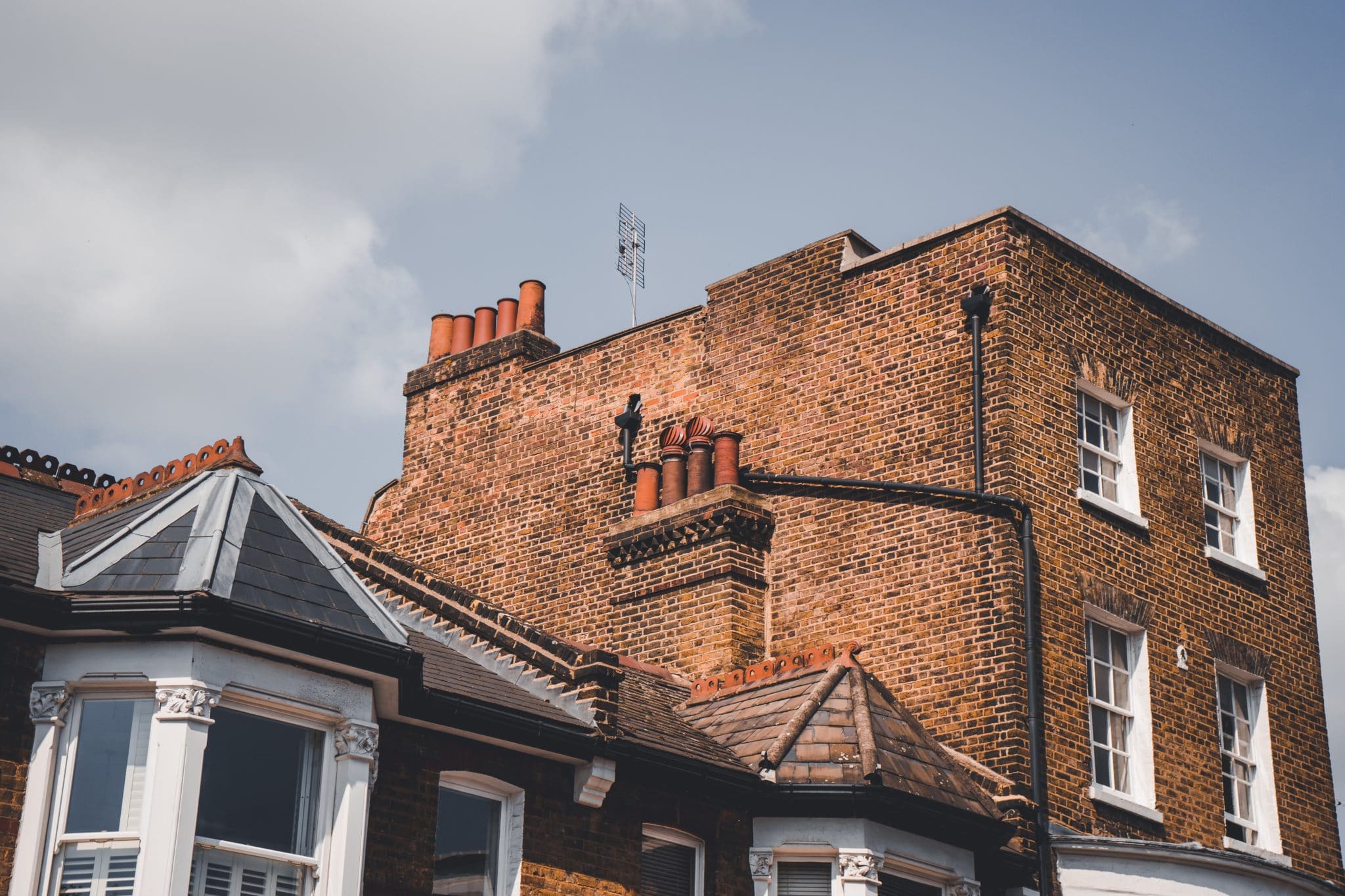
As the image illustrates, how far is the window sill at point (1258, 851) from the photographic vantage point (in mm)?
21962

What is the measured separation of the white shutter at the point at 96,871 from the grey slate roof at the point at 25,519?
2174 mm

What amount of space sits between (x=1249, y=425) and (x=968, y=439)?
214 inches

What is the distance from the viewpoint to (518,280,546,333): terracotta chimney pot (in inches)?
1125

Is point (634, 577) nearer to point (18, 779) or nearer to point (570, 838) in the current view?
point (570, 838)

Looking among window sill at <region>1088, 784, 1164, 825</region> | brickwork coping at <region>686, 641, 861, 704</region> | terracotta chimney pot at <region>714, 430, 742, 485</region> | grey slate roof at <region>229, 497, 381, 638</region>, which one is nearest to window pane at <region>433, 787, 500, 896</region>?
grey slate roof at <region>229, 497, 381, 638</region>

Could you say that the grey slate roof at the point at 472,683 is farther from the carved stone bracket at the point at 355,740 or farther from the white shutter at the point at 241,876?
the white shutter at the point at 241,876

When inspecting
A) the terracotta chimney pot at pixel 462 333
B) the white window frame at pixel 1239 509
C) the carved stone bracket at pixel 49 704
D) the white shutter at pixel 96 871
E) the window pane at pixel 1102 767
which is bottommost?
the white shutter at pixel 96 871

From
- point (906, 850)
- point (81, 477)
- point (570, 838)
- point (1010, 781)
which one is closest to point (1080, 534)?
point (1010, 781)

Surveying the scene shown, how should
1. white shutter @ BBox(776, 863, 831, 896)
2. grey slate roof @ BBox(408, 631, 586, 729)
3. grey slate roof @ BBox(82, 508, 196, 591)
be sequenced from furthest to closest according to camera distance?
white shutter @ BBox(776, 863, 831, 896) → grey slate roof @ BBox(408, 631, 586, 729) → grey slate roof @ BBox(82, 508, 196, 591)

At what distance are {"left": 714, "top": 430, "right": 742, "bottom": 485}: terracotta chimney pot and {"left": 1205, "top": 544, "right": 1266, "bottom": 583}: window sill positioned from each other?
19.9 feet

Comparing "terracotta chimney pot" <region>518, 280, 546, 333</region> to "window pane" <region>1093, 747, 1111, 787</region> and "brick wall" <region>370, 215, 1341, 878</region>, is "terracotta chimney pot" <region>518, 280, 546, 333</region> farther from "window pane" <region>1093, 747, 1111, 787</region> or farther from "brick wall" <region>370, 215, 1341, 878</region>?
"window pane" <region>1093, 747, 1111, 787</region>

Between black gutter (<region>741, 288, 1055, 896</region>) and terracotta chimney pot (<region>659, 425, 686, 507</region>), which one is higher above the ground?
terracotta chimney pot (<region>659, 425, 686, 507</region>)

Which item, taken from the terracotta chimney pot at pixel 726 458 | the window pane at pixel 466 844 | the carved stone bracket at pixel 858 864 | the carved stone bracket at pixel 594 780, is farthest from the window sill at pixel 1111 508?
the window pane at pixel 466 844

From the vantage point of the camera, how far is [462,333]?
95.9 ft
